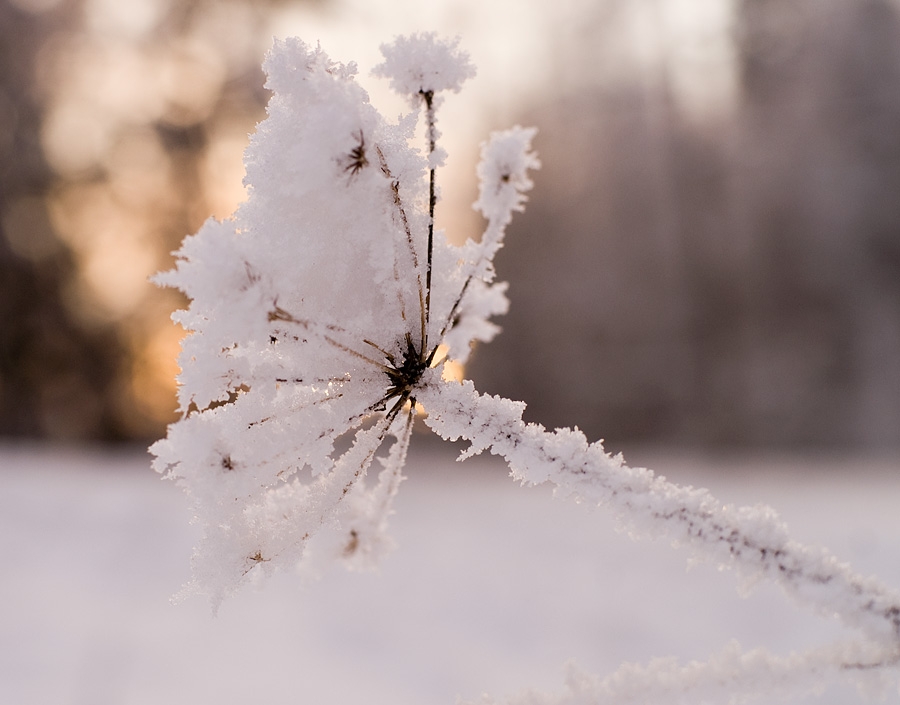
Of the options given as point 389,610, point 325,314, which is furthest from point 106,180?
point 325,314

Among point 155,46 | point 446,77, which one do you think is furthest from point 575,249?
point 446,77

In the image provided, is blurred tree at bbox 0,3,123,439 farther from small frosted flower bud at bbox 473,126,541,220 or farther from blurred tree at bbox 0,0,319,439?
small frosted flower bud at bbox 473,126,541,220

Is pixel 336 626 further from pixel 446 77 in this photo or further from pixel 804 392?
pixel 804 392

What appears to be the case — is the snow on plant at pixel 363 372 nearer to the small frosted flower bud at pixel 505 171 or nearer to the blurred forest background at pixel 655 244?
the small frosted flower bud at pixel 505 171

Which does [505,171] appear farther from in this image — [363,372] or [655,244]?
[655,244]

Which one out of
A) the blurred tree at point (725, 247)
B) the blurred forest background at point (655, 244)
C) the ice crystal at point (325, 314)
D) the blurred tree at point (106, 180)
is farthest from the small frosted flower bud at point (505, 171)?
the blurred tree at point (725, 247)
